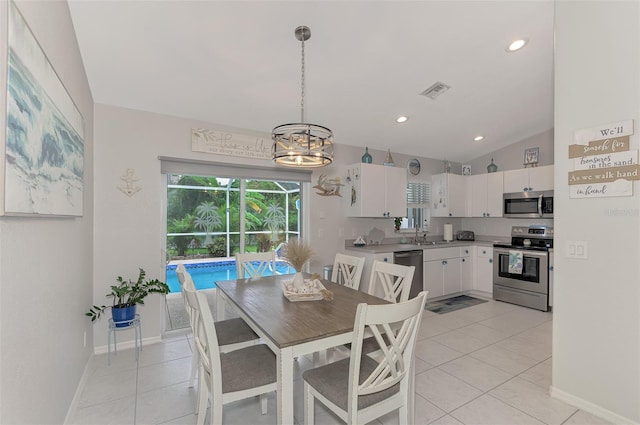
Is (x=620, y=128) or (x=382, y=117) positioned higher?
(x=382, y=117)

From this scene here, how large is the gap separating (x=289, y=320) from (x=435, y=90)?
307 cm

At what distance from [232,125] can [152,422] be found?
2969mm

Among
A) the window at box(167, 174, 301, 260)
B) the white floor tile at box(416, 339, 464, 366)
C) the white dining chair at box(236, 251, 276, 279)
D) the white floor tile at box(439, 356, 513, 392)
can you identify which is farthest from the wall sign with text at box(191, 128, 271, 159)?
the white floor tile at box(439, 356, 513, 392)

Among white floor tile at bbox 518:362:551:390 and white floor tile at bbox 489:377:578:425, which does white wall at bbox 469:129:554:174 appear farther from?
white floor tile at bbox 489:377:578:425

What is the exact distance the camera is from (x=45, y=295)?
160cm

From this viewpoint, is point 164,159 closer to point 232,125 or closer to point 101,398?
point 232,125

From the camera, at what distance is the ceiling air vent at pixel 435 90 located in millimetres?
3395

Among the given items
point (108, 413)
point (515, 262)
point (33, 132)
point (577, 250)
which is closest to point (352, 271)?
point (577, 250)

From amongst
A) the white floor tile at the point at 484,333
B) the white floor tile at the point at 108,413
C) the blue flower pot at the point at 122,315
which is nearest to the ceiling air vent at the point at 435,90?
the white floor tile at the point at 484,333

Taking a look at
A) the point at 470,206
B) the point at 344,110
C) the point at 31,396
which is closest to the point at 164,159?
the point at 344,110

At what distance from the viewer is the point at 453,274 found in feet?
16.5

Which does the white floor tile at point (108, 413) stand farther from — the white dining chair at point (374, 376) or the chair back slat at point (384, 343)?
the chair back slat at point (384, 343)

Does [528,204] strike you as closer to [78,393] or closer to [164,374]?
[164,374]

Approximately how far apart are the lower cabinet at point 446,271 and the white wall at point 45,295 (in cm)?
424
